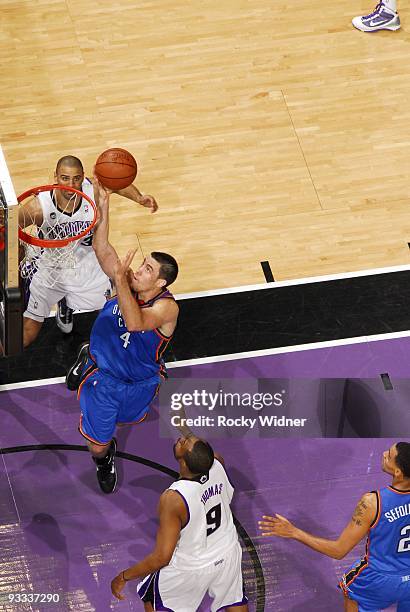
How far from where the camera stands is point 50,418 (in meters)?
7.59

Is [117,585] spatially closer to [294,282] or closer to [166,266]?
[166,266]

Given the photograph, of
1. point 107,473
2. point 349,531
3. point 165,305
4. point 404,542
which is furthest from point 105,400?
point 404,542

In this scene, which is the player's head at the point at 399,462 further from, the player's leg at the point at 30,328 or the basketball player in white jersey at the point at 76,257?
the player's leg at the point at 30,328

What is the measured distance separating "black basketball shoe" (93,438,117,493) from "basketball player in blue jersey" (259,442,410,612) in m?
1.45

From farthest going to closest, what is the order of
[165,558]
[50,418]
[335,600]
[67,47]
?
1. [67,47]
2. [50,418]
3. [335,600]
4. [165,558]

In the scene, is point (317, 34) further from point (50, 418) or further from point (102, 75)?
point (50, 418)

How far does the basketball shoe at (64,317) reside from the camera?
7.85m

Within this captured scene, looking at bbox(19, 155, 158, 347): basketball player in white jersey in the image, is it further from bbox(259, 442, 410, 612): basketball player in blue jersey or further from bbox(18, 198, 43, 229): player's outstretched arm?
bbox(259, 442, 410, 612): basketball player in blue jersey

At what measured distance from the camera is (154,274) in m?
6.57

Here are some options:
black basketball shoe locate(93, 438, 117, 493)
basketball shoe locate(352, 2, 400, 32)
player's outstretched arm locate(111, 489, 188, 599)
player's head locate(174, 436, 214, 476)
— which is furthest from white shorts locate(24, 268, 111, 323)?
basketball shoe locate(352, 2, 400, 32)

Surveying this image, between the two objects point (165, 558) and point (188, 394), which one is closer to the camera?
point (165, 558)

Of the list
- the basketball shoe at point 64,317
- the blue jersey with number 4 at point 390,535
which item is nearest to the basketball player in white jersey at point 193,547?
the blue jersey with number 4 at point 390,535

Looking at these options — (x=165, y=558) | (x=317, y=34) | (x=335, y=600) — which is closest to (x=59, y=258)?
(x=165, y=558)

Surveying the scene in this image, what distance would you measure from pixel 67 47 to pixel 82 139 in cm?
123
